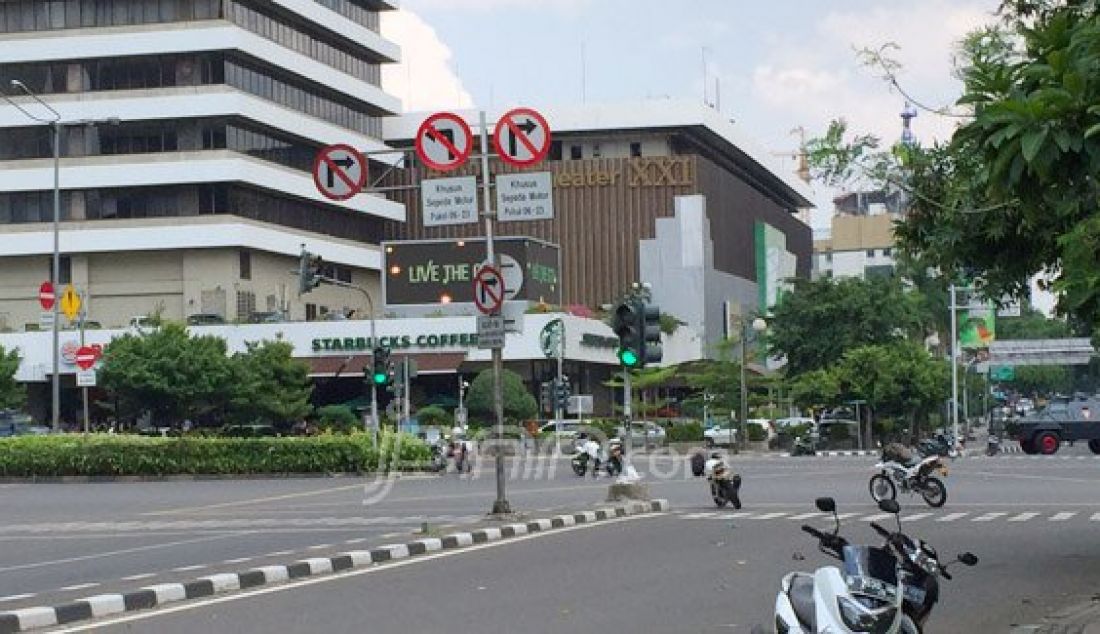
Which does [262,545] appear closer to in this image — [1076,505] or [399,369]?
[1076,505]

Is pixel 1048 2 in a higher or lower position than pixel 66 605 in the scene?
higher

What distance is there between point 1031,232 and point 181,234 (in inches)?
2618

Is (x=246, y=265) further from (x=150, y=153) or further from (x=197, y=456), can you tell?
(x=197, y=456)

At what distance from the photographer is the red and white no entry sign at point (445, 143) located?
79.8 ft

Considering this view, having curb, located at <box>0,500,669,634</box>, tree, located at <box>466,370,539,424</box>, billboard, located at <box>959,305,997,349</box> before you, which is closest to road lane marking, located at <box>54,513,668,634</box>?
curb, located at <box>0,500,669,634</box>

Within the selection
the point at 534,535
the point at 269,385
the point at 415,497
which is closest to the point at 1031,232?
the point at 534,535

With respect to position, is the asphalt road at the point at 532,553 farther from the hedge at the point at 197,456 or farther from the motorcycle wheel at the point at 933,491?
the hedge at the point at 197,456

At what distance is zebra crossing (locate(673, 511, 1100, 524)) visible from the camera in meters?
26.2

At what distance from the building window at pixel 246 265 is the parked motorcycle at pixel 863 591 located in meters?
74.8

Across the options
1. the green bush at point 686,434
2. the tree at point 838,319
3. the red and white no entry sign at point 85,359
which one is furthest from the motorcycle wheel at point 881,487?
the tree at point 838,319

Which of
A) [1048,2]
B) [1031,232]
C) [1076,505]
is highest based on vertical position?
[1048,2]

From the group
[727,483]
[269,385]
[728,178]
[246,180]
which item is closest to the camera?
[727,483]

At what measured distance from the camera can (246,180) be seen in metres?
80.6

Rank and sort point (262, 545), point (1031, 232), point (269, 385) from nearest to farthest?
point (1031, 232) → point (262, 545) → point (269, 385)
